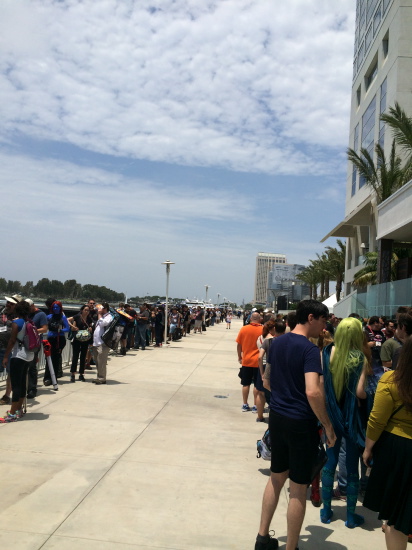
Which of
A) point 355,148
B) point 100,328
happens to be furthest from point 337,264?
point 100,328

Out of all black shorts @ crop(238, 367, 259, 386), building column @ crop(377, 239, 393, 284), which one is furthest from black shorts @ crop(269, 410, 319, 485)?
building column @ crop(377, 239, 393, 284)

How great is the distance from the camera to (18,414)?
729cm

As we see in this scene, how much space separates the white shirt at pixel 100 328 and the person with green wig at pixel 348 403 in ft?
22.3

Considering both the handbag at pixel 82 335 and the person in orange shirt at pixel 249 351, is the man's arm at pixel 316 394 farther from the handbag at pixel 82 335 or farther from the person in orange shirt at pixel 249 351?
the handbag at pixel 82 335

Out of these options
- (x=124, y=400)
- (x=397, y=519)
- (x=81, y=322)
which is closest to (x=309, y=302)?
(x=397, y=519)

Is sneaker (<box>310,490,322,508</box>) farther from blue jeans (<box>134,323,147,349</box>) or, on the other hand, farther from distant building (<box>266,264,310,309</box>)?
blue jeans (<box>134,323,147,349</box>)

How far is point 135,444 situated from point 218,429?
60.4 inches

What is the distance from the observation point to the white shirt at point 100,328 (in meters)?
10.6

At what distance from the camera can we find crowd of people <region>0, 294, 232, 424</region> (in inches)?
278

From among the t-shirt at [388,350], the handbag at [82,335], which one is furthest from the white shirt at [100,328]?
the t-shirt at [388,350]

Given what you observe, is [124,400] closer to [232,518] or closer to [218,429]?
[218,429]

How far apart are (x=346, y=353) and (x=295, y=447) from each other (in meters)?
1.17

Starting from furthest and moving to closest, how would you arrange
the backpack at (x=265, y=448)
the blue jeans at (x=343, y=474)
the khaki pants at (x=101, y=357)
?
the khaki pants at (x=101, y=357), the backpack at (x=265, y=448), the blue jeans at (x=343, y=474)

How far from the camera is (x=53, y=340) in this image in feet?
33.4
